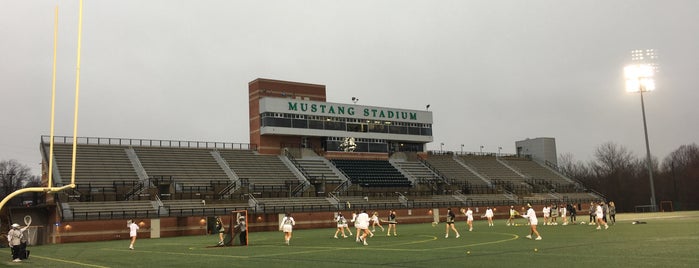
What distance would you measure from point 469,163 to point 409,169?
14646 millimetres

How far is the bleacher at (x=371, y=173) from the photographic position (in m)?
71.2

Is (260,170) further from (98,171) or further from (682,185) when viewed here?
(682,185)

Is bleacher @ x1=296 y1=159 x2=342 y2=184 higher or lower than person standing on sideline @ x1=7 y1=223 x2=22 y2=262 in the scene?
higher

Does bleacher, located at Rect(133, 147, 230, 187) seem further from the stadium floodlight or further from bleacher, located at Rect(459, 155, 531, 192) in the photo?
the stadium floodlight

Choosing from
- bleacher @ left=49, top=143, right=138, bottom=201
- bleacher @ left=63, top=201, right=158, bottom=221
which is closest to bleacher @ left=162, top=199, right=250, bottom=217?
bleacher @ left=63, top=201, right=158, bottom=221

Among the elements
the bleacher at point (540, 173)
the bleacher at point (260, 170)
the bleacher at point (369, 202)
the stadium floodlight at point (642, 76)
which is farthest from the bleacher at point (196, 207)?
the bleacher at point (540, 173)

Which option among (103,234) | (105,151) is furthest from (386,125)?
(103,234)

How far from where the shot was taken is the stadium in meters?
50.2

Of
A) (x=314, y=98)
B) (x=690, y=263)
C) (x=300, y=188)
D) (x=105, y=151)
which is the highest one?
(x=314, y=98)

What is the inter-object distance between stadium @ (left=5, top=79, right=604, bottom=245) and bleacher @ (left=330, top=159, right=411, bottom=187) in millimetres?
193

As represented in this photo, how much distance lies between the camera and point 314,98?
258 ft

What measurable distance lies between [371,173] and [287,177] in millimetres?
12312

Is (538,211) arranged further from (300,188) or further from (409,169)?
(300,188)

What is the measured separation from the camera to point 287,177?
6738cm
